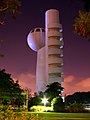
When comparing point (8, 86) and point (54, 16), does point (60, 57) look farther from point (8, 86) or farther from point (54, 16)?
point (8, 86)

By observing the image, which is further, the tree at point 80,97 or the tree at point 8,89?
the tree at point 80,97

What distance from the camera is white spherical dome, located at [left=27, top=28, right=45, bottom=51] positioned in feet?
385

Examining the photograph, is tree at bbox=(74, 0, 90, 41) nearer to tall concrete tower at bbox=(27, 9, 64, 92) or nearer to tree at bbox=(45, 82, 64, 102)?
tree at bbox=(45, 82, 64, 102)

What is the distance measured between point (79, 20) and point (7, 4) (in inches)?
85.4

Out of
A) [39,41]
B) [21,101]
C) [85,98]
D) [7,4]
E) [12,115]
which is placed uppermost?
[39,41]

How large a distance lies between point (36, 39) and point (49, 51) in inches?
439

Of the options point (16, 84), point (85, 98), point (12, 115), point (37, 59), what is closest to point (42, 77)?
point (37, 59)

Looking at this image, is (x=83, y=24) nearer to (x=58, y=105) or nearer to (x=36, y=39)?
(x=58, y=105)

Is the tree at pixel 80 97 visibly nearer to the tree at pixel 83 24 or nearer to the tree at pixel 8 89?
the tree at pixel 8 89

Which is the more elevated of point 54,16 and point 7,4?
point 54,16

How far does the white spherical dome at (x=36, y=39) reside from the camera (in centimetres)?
11744

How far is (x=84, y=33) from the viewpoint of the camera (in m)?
10.8

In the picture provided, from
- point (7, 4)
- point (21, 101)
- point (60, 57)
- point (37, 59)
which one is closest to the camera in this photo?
point (7, 4)

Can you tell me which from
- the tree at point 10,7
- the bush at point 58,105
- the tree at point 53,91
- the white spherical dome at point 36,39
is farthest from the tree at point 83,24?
the white spherical dome at point 36,39
